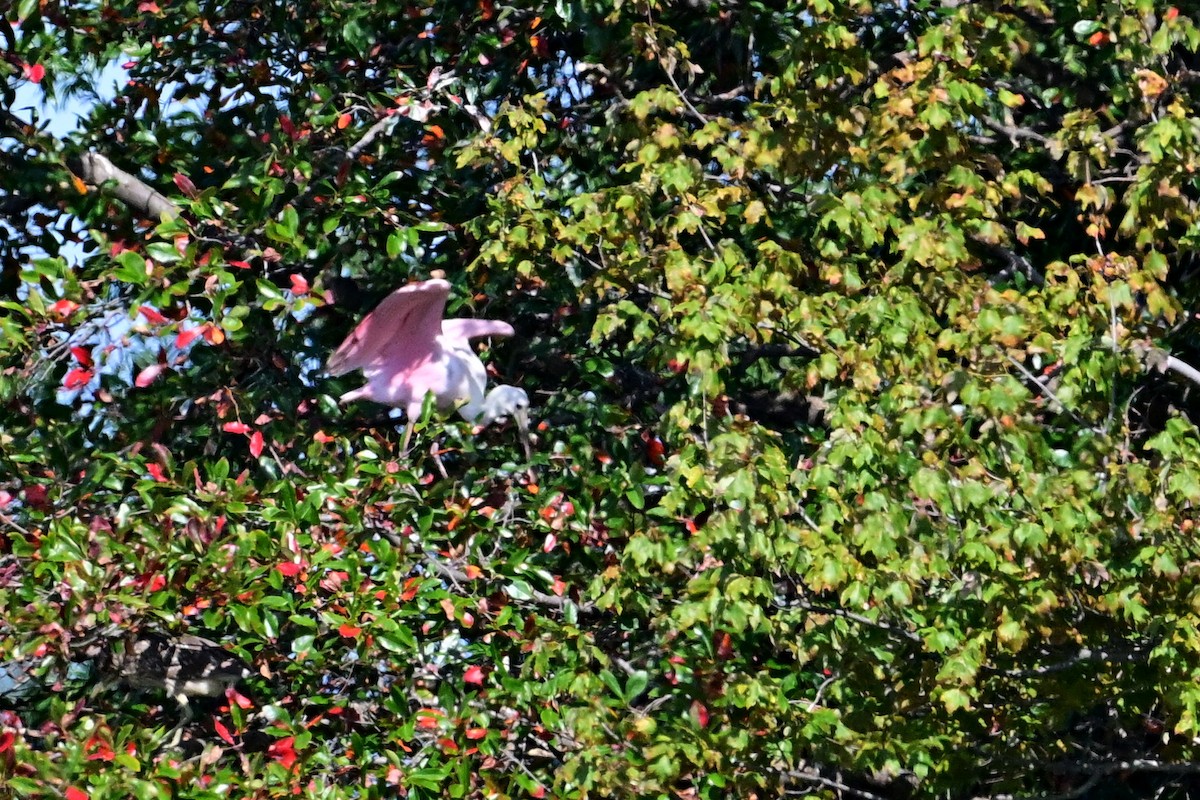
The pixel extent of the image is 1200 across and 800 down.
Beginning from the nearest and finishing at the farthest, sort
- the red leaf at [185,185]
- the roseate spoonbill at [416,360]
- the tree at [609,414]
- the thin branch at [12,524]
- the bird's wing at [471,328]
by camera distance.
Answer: the tree at [609,414] → the thin branch at [12,524] → the red leaf at [185,185] → the roseate spoonbill at [416,360] → the bird's wing at [471,328]

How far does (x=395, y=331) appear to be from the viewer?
174 inches

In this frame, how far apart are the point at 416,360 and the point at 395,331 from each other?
101mm

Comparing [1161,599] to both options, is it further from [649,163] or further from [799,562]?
[649,163]

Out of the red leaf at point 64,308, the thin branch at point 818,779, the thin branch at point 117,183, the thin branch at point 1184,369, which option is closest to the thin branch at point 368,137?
the thin branch at point 117,183

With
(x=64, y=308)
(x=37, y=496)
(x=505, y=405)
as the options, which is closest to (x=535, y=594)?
(x=505, y=405)

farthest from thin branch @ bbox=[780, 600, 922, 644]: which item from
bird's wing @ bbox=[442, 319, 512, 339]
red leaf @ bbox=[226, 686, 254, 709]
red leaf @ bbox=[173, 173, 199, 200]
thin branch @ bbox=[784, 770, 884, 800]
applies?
red leaf @ bbox=[173, 173, 199, 200]

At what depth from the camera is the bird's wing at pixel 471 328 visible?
4510mm

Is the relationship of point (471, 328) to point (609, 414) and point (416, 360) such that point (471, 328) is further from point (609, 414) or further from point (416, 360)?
point (609, 414)

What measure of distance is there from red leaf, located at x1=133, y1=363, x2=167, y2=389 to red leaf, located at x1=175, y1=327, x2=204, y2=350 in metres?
0.17

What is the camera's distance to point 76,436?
14.2ft

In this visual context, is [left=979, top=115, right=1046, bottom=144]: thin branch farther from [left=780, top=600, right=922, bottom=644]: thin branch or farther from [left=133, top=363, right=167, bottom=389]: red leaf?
[left=133, top=363, right=167, bottom=389]: red leaf

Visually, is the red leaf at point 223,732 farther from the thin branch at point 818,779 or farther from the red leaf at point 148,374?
the thin branch at point 818,779

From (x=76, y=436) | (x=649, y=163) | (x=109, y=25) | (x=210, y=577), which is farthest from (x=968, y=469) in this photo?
Result: (x=109, y=25)

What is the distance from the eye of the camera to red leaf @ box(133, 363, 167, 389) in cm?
409
